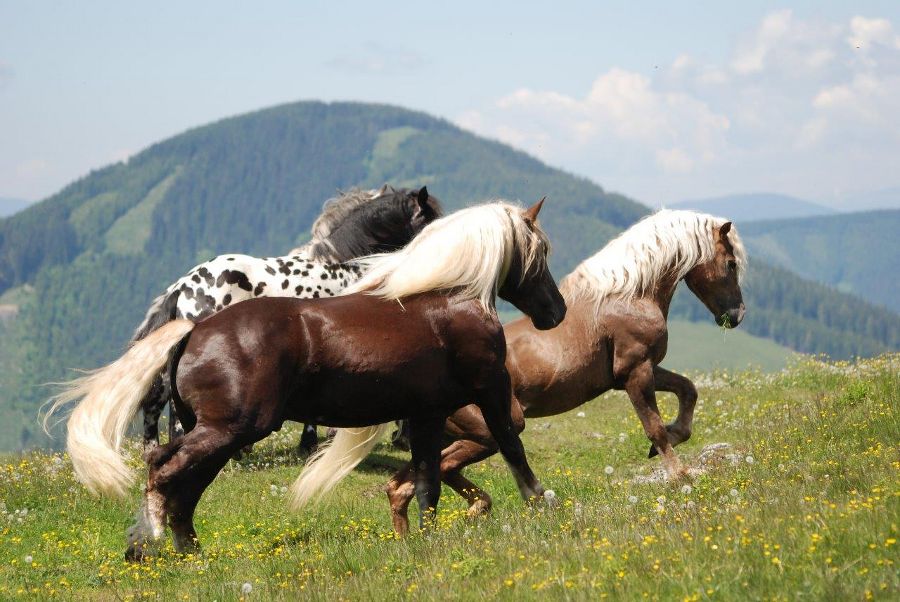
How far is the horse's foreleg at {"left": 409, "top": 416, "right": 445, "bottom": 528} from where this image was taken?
9023 mm

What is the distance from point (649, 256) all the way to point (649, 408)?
1846 millimetres

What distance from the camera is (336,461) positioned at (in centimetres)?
987

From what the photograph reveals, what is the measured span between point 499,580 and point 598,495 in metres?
3.99

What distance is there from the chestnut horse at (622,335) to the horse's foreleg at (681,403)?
12 mm

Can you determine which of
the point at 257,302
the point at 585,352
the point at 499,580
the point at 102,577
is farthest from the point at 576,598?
the point at 585,352

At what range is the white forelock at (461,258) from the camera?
28.8 ft

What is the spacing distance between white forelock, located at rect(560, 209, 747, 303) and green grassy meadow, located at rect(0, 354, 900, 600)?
7.41 ft

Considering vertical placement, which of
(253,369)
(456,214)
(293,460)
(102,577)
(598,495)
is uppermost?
(456,214)

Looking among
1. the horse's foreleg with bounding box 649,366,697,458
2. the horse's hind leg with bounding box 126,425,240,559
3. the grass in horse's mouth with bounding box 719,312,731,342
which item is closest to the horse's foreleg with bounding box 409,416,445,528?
the horse's hind leg with bounding box 126,425,240,559

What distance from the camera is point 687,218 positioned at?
1232 cm

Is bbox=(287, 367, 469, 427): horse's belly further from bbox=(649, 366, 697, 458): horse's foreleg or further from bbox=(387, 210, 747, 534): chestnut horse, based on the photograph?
bbox=(649, 366, 697, 458): horse's foreleg

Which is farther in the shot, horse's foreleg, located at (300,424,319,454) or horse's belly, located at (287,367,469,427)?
horse's foreleg, located at (300,424,319,454)

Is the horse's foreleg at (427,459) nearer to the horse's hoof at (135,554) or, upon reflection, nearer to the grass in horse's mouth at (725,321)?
the horse's hoof at (135,554)

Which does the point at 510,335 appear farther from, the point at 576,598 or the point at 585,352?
the point at 576,598
